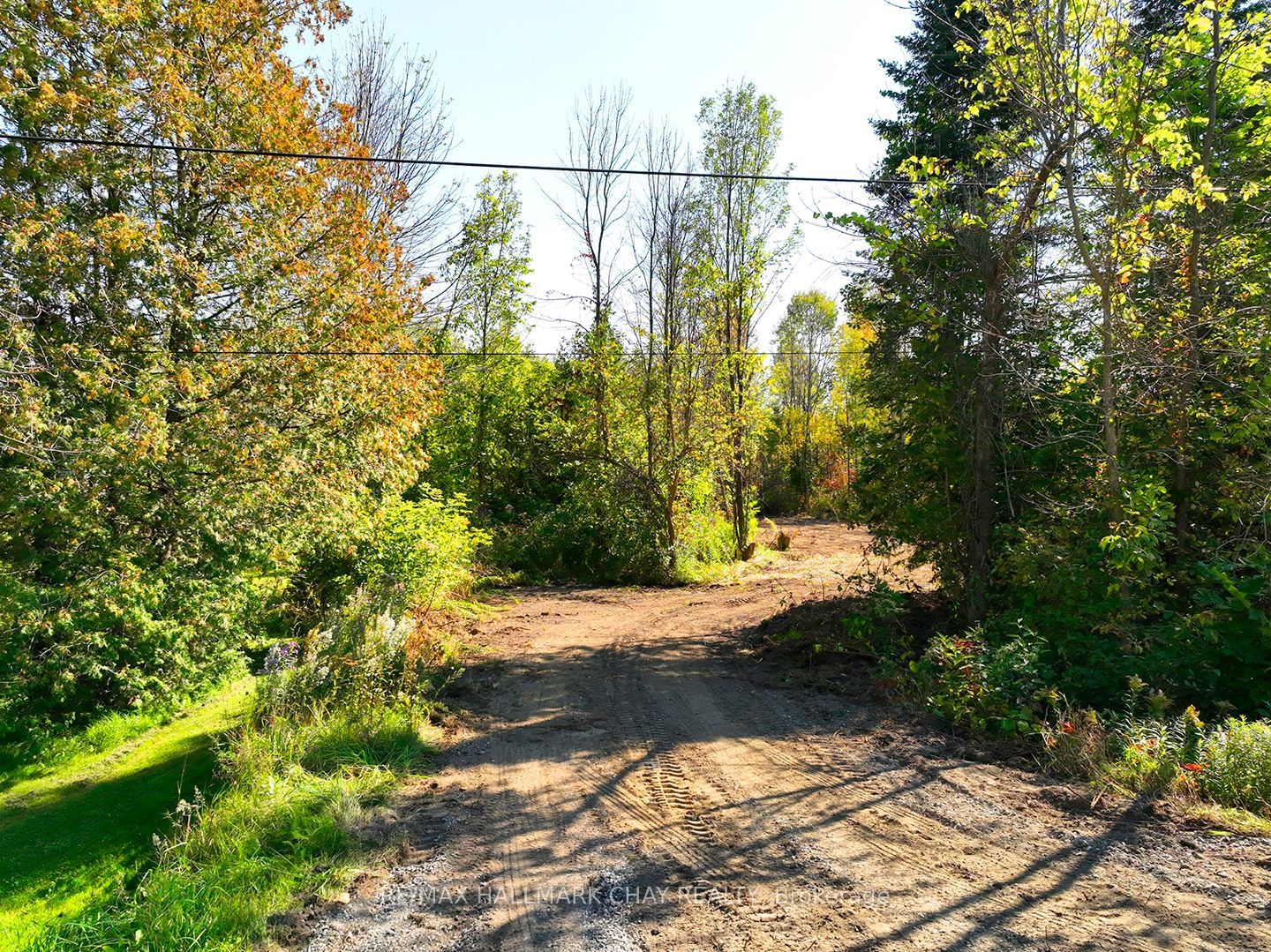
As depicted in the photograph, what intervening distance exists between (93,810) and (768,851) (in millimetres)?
6636

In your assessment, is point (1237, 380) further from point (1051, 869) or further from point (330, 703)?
point (330, 703)

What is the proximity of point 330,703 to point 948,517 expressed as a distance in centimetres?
717

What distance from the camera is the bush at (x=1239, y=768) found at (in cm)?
460

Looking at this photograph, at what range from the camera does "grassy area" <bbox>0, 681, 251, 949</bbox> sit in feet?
18.6

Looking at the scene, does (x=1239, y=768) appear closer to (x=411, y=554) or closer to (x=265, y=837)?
(x=265, y=837)

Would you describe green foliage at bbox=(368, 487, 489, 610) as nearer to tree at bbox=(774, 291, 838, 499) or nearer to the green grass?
the green grass

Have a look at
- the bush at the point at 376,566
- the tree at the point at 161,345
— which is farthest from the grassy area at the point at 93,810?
the bush at the point at 376,566

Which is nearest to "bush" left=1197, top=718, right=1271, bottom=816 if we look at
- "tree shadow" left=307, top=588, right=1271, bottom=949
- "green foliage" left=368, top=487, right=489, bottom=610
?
"tree shadow" left=307, top=588, right=1271, bottom=949

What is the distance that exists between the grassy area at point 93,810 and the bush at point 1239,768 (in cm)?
727

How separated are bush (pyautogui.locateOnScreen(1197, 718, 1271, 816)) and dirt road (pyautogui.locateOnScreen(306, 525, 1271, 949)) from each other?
2.19 feet

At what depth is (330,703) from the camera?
666 cm

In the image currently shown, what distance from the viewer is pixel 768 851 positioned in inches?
167

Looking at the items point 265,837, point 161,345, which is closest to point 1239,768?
point 265,837

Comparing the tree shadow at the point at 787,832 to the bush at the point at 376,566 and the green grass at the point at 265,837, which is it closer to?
the green grass at the point at 265,837
